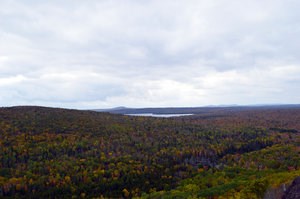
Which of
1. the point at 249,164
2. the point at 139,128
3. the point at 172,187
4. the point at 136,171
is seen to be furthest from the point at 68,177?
the point at 139,128

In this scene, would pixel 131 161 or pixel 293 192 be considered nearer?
pixel 293 192

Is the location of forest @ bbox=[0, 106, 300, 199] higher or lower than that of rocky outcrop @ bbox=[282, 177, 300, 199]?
lower

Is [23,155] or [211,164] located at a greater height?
[23,155]

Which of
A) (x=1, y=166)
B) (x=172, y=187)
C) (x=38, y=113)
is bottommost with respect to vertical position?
(x=172, y=187)

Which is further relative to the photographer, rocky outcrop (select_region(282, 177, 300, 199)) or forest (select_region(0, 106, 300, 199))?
forest (select_region(0, 106, 300, 199))

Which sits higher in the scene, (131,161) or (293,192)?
(293,192)

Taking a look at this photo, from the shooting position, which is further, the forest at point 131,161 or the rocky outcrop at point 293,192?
the forest at point 131,161

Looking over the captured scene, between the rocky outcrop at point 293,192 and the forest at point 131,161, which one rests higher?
the rocky outcrop at point 293,192

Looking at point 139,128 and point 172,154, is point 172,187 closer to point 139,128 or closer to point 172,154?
point 172,154
